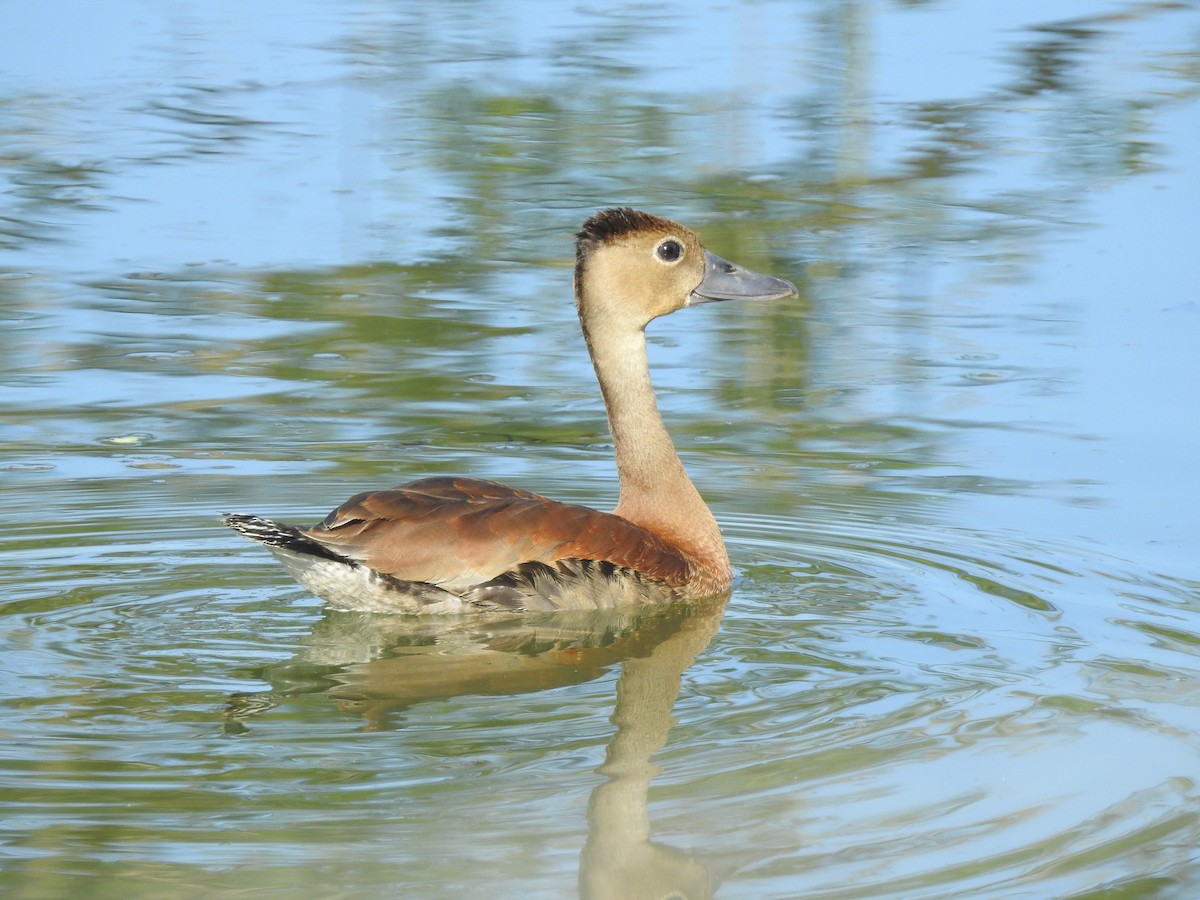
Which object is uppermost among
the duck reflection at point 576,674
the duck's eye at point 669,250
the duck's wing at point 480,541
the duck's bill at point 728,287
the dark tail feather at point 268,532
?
the duck's eye at point 669,250

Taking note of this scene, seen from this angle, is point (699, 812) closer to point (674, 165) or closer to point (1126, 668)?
point (1126, 668)

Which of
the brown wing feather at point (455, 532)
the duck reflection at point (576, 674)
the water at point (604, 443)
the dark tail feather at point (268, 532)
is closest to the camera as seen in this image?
the duck reflection at point (576, 674)

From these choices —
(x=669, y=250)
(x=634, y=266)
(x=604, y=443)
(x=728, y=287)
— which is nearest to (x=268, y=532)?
(x=634, y=266)

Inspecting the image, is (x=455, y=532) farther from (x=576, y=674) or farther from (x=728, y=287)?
(x=728, y=287)

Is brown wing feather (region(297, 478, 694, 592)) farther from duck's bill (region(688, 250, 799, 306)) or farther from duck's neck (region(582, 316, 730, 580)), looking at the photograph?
duck's bill (region(688, 250, 799, 306))

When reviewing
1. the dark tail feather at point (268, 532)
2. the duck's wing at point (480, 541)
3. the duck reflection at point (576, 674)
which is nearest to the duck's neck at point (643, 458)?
the duck reflection at point (576, 674)

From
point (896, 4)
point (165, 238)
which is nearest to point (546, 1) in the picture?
point (896, 4)

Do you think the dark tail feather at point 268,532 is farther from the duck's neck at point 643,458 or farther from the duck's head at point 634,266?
the duck's head at point 634,266

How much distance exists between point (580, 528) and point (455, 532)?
0.48 m

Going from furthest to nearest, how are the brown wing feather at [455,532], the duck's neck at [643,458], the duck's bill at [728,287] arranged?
the duck's bill at [728,287] < the duck's neck at [643,458] < the brown wing feather at [455,532]

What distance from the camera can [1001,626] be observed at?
6.92 metres

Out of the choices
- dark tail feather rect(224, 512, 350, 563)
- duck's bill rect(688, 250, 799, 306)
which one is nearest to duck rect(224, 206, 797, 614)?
dark tail feather rect(224, 512, 350, 563)

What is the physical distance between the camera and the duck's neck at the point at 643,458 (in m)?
7.68

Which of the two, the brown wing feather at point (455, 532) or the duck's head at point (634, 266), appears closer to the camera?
the brown wing feather at point (455, 532)
